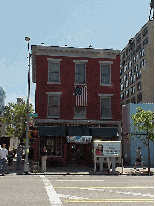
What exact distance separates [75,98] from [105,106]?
3024 mm

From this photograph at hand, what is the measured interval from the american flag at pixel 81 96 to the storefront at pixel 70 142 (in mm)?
2343

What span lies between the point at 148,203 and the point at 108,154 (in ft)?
44.1

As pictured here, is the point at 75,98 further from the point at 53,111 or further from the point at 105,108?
the point at 105,108

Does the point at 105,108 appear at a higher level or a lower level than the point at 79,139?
higher

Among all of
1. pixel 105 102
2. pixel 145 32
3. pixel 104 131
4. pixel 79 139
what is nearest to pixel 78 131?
pixel 79 139

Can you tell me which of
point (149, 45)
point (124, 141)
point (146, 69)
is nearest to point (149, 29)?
point (149, 45)

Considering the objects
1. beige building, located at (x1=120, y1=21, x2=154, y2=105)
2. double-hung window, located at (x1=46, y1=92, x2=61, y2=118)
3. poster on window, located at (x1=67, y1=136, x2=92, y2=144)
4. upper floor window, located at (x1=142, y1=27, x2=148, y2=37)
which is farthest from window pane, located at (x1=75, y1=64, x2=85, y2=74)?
upper floor window, located at (x1=142, y1=27, x2=148, y2=37)

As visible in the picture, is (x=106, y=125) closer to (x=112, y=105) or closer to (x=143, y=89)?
(x=112, y=105)

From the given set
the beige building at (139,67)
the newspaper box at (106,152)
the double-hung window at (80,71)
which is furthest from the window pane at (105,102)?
the beige building at (139,67)

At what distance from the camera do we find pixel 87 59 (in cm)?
3009

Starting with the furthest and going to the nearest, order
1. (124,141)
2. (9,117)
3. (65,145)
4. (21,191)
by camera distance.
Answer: (9,117) < (124,141) < (65,145) < (21,191)

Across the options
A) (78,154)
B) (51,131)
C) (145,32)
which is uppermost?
(145,32)

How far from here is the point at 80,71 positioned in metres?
30.0

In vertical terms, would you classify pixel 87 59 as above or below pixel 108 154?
above
